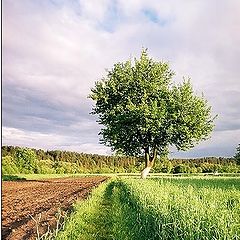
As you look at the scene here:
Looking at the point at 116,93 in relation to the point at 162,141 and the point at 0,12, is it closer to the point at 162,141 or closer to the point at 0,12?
the point at 162,141

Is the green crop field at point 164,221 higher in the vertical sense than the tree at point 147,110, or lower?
lower

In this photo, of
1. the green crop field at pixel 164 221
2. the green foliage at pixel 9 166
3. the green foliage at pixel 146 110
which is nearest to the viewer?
the green crop field at pixel 164 221

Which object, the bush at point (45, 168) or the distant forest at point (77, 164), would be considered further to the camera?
the bush at point (45, 168)

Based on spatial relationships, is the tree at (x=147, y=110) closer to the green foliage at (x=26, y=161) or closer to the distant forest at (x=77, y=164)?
the distant forest at (x=77, y=164)

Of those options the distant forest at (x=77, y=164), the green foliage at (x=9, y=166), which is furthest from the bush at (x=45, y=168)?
the green foliage at (x=9, y=166)

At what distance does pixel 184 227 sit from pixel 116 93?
3401 centimetres

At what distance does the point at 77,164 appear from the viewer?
433 feet

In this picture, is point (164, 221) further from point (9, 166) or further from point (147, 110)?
point (9, 166)

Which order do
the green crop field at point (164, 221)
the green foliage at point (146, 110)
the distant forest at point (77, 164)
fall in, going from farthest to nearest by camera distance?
1. the distant forest at point (77, 164)
2. the green foliage at point (146, 110)
3. the green crop field at point (164, 221)

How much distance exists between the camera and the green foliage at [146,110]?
130ft

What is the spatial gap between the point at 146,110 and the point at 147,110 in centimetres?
11

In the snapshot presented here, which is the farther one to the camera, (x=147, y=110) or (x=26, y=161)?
(x=26, y=161)

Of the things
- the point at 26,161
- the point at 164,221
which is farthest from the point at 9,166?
the point at 164,221

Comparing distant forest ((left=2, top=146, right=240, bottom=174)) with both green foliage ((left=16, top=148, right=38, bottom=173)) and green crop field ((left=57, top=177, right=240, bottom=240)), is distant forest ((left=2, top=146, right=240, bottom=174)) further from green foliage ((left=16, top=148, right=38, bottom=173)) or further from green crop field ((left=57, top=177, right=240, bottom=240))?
green crop field ((left=57, top=177, right=240, bottom=240))
